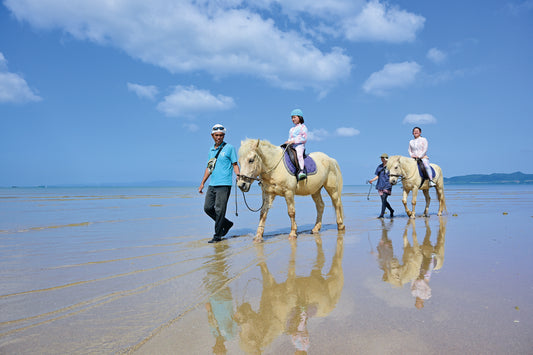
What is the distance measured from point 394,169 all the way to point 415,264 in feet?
24.9

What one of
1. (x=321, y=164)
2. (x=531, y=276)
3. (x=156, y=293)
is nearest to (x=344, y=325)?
(x=156, y=293)

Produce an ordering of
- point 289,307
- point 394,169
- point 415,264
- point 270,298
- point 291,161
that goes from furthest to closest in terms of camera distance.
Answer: point 394,169 < point 291,161 < point 415,264 < point 270,298 < point 289,307

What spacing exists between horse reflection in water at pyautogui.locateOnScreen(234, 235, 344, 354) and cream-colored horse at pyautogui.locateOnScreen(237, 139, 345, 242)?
2534 mm

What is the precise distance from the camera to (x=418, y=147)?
40.3ft

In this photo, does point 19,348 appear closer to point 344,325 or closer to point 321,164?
point 344,325

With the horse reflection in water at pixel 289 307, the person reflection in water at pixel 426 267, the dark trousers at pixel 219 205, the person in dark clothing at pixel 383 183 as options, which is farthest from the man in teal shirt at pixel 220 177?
the person in dark clothing at pixel 383 183

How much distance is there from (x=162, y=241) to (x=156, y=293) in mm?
3689

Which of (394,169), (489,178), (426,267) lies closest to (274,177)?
(426,267)

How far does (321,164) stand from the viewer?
8.31 metres

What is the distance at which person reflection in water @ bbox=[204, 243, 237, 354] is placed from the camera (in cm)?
243

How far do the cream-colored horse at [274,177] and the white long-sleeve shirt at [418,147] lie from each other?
17.9 feet

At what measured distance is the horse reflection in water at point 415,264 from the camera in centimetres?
346

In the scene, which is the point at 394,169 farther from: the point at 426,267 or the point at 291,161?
the point at 426,267

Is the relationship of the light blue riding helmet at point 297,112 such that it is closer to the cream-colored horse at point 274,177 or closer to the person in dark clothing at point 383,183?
the cream-colored horse at point 274,177
